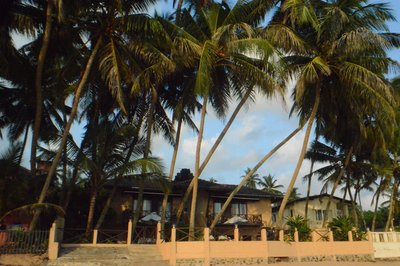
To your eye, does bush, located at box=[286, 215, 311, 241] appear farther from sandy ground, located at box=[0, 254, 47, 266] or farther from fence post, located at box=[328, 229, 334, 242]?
sandy ground, located at box=[0, 254, 47, 266]

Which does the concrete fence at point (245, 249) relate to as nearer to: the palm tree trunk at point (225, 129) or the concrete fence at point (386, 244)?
the concrete fence at point (386, 244)

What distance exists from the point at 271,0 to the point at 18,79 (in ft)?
42.6

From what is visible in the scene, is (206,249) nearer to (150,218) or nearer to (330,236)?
(330,236)

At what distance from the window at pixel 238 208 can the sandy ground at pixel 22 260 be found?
16.5 m

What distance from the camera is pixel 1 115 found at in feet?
68.9

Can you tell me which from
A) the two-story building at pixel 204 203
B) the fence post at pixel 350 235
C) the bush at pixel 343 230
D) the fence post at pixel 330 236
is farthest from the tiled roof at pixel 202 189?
the fence post at pixel 330 236

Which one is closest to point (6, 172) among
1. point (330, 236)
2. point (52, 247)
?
point (52, 247)

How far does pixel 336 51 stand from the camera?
2019 cm

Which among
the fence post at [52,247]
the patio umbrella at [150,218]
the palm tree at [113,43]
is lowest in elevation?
the fence post at [52,247]

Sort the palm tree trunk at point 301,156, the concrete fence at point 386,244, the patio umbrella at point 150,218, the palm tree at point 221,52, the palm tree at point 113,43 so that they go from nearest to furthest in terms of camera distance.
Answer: the palm tree at point 113,43
the palm tree at point 221,52
the palm tree trunk at point 301,156
the concrete fence at point 386,244
the patio umbrella at point 150,218

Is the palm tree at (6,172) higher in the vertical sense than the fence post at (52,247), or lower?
higher

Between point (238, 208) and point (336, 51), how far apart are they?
1333cm

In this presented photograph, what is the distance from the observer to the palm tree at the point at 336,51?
62.7 feet

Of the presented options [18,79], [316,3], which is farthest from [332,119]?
[18,79]
